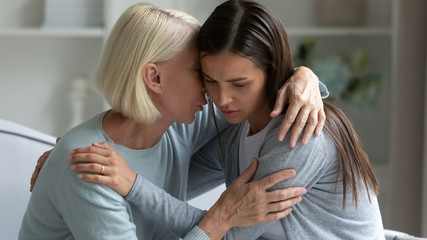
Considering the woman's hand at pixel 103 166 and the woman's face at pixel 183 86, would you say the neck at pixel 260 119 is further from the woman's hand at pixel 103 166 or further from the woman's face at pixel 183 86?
the woman's hand at pixel 103 166

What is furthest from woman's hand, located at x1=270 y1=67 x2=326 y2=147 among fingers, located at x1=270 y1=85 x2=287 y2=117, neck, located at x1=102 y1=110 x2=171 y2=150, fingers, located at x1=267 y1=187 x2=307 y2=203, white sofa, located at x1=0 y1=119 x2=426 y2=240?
white sofa, located at x1=0 y1=119 x2=426 y2=240

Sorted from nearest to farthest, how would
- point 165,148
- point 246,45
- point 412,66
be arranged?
point 246,45 → point 165,148 → point 412,66

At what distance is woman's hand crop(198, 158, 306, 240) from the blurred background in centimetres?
151

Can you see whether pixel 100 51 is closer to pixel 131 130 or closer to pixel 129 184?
pixel 131 130

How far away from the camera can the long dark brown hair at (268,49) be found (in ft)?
4.30

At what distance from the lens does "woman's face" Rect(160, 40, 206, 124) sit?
1.41 metres

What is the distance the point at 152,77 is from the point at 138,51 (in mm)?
75

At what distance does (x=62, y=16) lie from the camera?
2.78m

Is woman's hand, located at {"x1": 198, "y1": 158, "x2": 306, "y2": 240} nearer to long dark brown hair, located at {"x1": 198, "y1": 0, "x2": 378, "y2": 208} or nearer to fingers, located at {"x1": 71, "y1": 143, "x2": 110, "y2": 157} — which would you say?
long dark brown hair, located at {"x1": 198, "y1": 0, "x2": 378, "y2": 208}

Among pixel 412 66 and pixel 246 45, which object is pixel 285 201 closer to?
pixel 246 45

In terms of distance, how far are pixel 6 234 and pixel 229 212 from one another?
29.0 inches

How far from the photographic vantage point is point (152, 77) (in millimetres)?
1400

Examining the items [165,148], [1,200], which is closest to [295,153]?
[165,148]

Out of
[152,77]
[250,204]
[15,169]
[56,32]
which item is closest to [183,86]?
[152,77]
